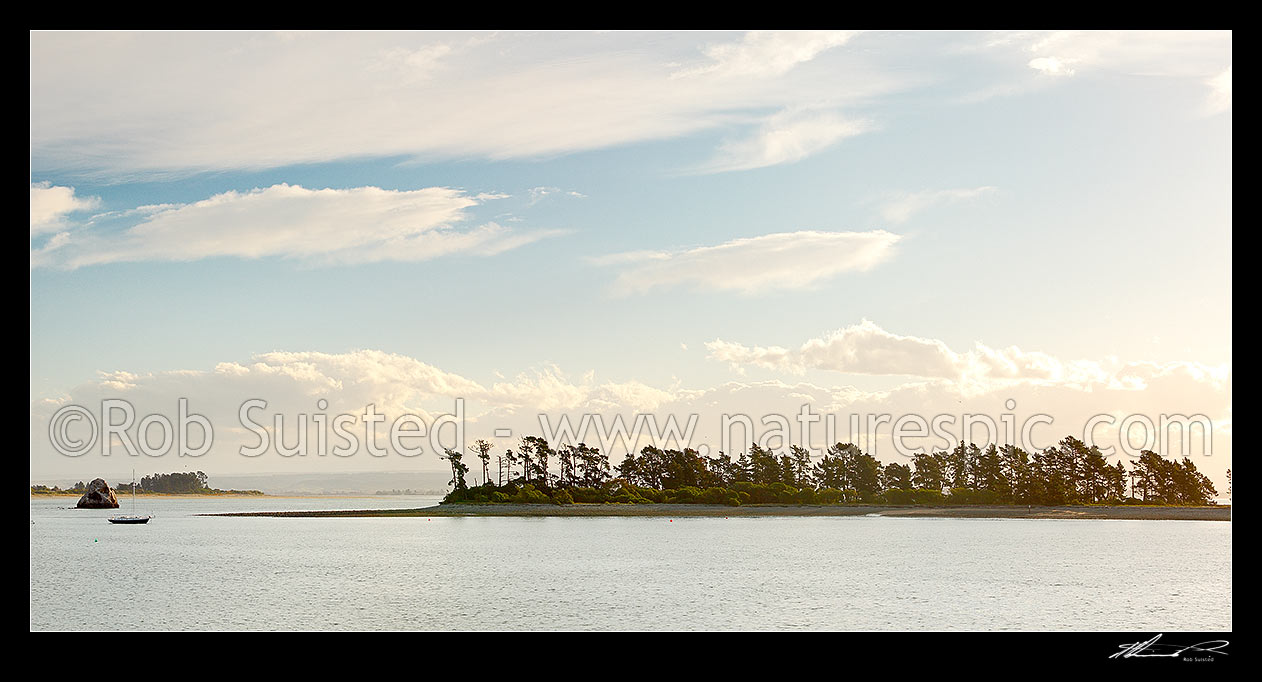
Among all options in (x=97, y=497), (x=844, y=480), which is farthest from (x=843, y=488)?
(x=97, y=497)

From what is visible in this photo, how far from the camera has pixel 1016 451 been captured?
114188 mm

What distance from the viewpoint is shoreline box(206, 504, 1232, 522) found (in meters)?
110

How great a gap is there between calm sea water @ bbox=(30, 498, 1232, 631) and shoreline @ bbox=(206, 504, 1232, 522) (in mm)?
19692

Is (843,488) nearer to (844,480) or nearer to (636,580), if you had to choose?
(844,480)

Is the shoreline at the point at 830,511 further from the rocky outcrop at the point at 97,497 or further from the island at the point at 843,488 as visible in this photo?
the rocky outcrop at the point at 97,497

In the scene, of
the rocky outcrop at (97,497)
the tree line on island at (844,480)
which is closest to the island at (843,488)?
the tree line on island at (844,480)

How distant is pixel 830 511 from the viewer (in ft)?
373

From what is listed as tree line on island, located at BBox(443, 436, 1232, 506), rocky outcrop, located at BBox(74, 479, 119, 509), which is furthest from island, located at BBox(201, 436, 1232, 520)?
rocky outcrop, located at BBox(74, 479, 119, 509)
